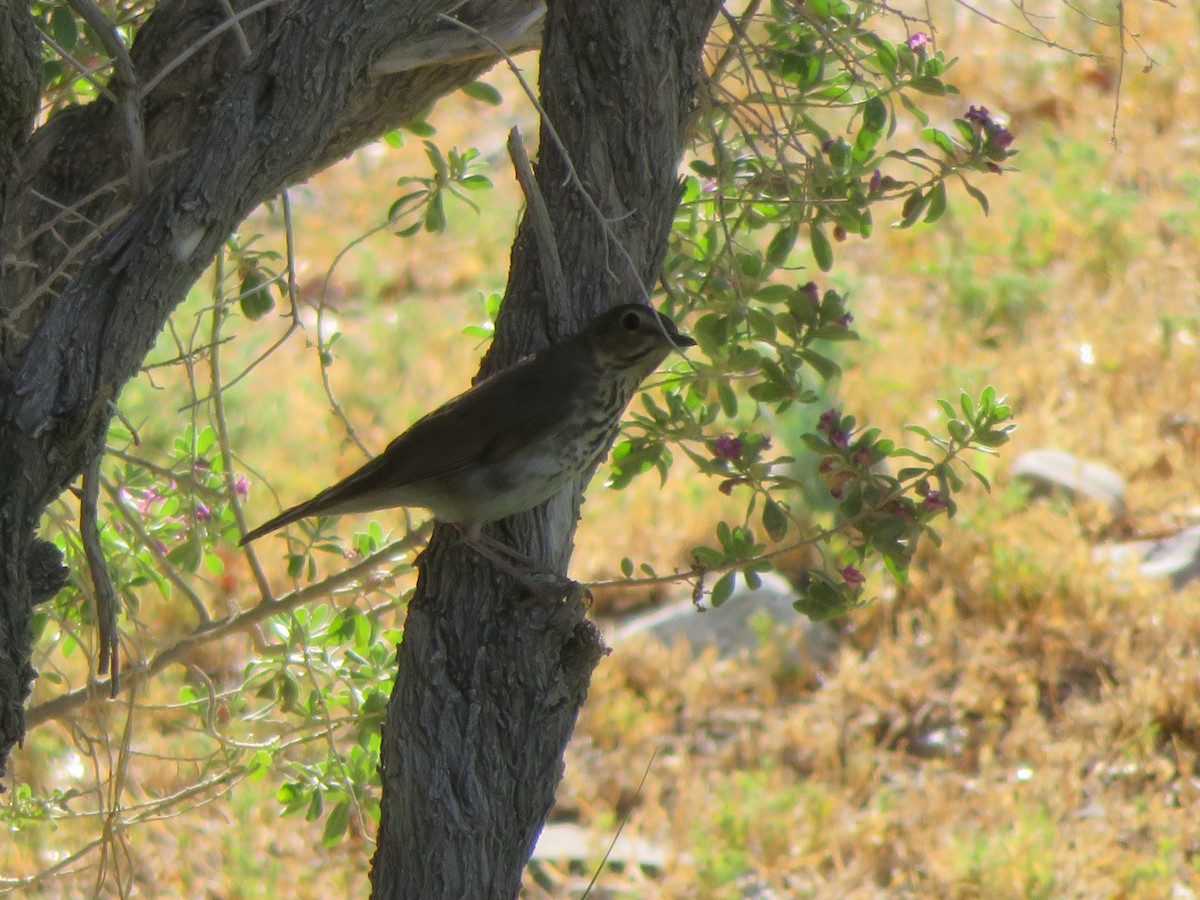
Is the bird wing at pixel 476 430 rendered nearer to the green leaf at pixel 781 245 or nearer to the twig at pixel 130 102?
the green leaf at pixel 781 245

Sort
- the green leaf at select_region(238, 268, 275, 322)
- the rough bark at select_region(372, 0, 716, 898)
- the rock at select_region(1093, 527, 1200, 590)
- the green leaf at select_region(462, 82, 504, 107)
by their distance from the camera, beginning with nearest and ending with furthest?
the rough bark at select_region(372, 0, 716, 898) → the green leaf at select_region(462, 82, 504, 107) → the green leaf at select_region(238, 268, 275, 322) → the rock at select_region(1093, 527, 1200, 590)

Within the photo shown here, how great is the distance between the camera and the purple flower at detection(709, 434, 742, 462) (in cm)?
285

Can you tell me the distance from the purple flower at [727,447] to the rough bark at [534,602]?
0.35 meters

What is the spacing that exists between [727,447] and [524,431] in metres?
0.39

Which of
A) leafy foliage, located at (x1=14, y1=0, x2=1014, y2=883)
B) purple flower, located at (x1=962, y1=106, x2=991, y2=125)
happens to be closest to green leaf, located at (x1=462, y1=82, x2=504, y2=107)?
leafy foliage, located at (x1=14, y1=0, x2=1014, y2=883)

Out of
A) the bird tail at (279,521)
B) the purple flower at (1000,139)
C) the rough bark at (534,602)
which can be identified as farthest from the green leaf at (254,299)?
the purple flower at (1000,139)

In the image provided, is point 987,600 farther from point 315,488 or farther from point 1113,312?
point 315,488

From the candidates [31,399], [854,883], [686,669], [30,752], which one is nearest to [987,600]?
[686,669]

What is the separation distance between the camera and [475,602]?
7.84 feet

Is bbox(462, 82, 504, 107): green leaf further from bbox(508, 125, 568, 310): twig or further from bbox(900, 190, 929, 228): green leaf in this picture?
bbox(900, 190, 929, 228): green leaf

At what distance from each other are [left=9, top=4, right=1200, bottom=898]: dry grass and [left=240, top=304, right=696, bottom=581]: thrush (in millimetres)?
615

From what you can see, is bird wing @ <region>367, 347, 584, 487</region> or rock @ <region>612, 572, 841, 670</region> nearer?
bird wing @ <region>367, 347, 584, 487</region>

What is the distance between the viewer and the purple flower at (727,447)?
285cm

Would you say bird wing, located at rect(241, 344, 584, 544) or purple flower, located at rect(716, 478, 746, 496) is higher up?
bird wing, located at rect(241, 344, 584, 544)
